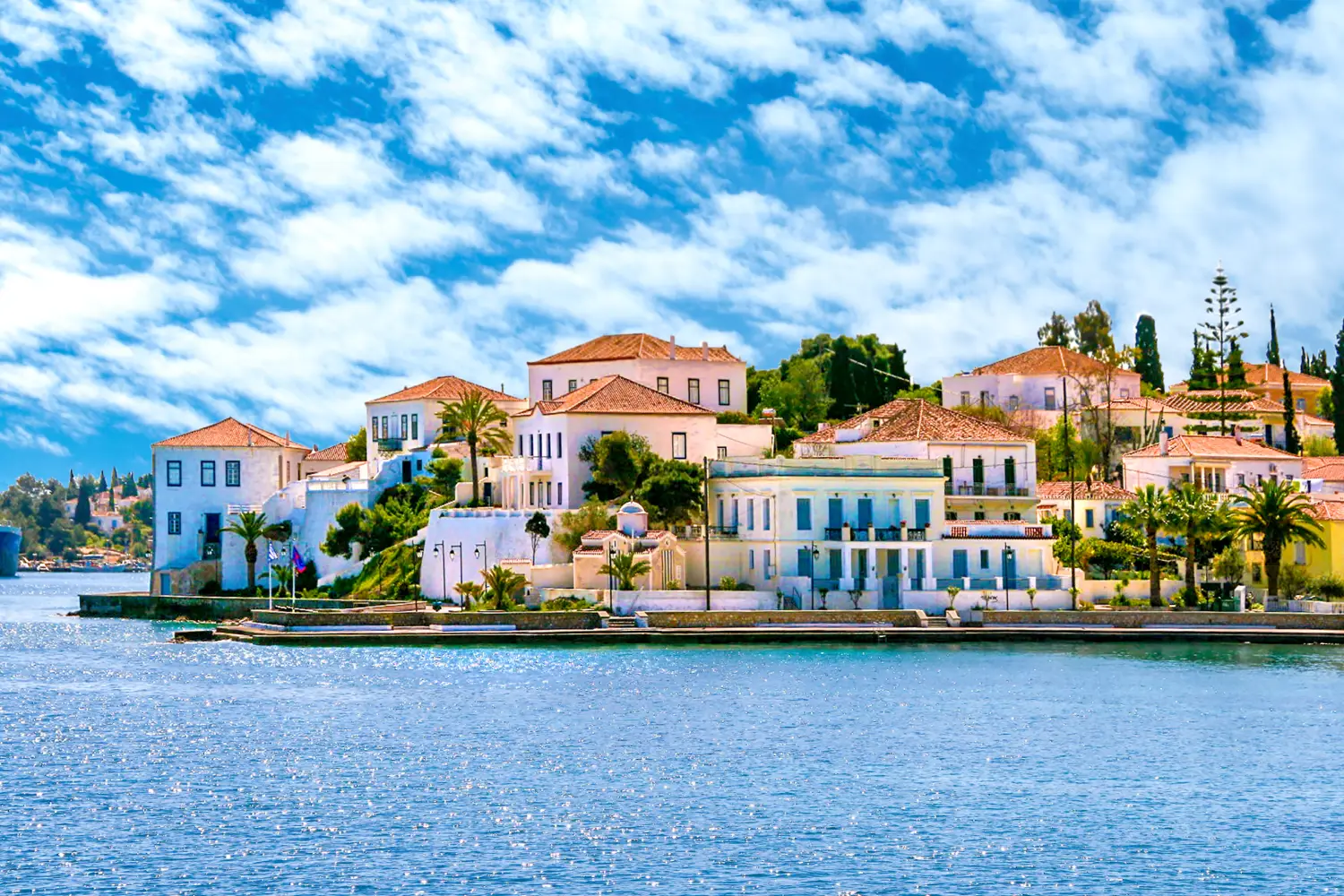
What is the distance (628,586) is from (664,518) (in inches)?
309

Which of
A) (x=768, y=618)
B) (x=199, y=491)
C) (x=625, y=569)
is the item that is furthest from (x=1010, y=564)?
(x=199, y=491)

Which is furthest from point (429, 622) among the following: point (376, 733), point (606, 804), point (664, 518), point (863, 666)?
point (606, 804)

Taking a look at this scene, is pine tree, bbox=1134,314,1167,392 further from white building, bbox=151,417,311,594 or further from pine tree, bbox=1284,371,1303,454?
white building, bbox=151,417,311,594

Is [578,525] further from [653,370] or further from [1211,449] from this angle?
[1211,449]

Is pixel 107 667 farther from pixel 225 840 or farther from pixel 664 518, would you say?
pixel 225 840

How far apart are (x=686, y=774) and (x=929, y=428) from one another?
144 ft

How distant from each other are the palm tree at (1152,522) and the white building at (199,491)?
1637 inches

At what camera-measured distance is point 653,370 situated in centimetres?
9631

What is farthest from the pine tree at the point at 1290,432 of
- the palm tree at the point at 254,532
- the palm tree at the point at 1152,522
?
the palm tree at the point at 254,532

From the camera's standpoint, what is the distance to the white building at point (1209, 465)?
9006cm

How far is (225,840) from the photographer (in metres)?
35.2

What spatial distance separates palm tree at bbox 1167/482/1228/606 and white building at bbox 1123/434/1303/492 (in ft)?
47.2

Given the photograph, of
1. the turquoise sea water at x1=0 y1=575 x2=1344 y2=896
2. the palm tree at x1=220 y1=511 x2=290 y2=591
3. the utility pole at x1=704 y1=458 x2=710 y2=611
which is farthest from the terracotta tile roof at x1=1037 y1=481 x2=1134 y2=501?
the palm tree at x1=220 y1=511 x2=290 y2=591

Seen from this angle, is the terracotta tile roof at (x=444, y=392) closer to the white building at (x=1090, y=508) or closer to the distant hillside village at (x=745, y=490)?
the distant hillside village at (x=745, y=490)
